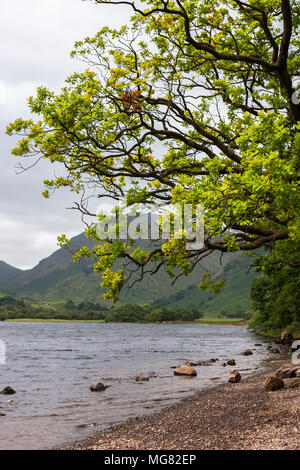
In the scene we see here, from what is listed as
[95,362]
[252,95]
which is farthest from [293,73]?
[95,362]

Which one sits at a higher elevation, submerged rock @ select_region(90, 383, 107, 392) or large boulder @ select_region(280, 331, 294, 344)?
submerged rock @ select_region(90, 383, 107, 392)

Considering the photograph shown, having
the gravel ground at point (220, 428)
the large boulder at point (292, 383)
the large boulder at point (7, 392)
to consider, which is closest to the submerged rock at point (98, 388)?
the large boulder at point (7, 392)

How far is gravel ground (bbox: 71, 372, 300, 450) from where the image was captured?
10477 mm

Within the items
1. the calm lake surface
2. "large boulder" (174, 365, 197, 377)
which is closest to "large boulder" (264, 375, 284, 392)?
the calm lake surface

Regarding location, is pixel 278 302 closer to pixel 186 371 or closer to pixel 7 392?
pixel 186 371

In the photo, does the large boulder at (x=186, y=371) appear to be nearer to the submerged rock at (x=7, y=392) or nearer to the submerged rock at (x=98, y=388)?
the submerged rock at (x=98, y=388)

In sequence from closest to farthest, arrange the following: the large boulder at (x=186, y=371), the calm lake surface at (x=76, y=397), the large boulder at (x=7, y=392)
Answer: the calm lake surface at (x=76, y=397), the large boulder at (x=7, y=392), the large boulder at (x=186, y=371)

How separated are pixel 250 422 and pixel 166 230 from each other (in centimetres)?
669

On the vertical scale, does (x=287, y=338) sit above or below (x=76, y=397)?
below

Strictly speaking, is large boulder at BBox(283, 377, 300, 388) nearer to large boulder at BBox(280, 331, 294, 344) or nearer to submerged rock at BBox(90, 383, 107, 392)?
submerged rock at BBox(90, 383, 107, 392)

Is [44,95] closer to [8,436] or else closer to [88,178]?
[88,178]

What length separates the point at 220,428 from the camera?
1215 centimetres

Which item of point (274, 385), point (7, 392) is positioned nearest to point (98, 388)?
point (7, 392)

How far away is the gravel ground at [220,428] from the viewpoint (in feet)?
34.4
